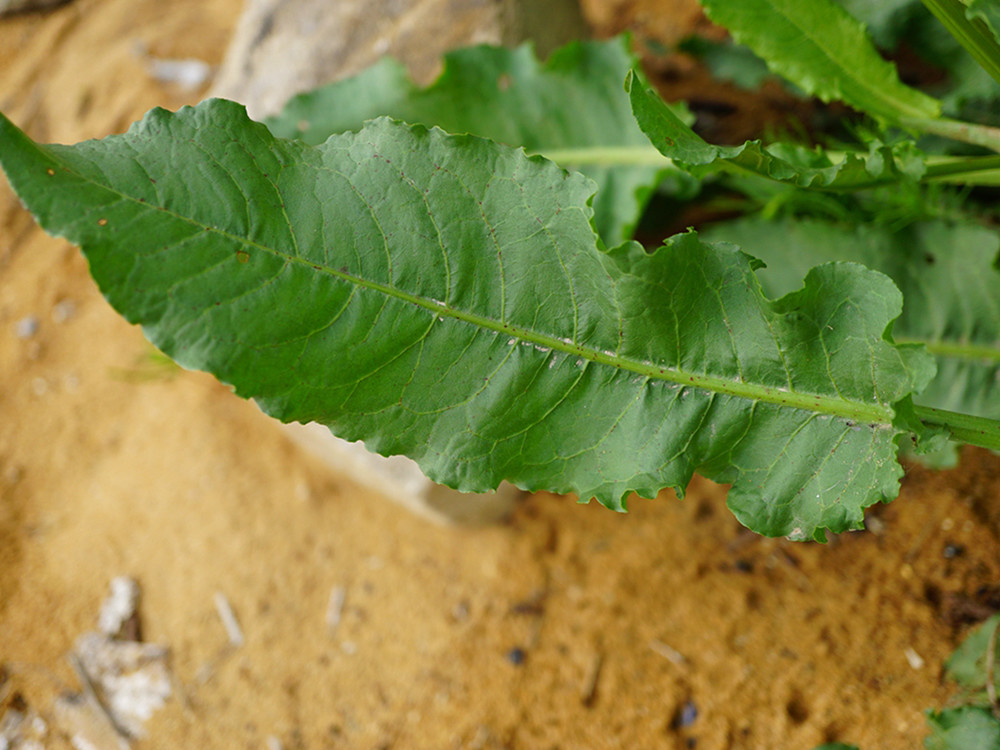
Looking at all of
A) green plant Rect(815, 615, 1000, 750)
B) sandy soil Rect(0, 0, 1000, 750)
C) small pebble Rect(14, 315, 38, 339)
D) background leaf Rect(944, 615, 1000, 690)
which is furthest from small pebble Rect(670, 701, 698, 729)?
small pebble Rect(14, 315, 38, 339)

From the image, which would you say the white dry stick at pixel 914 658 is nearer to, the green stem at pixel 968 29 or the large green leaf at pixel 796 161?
the large green leaf at pixel 796 161

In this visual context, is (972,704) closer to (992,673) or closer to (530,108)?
(992,673)

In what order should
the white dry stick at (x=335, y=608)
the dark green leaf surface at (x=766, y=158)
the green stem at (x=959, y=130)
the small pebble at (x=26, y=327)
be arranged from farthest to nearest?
the small pebble at (x=26, y=327) → the white dry stick at (x=335, y=608) → the green stem at (x=959, y=130) → the dark green leaf surface at (x=766, y=158)

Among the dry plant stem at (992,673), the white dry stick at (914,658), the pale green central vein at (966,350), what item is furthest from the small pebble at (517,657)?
the pale green central vein at (966,350)

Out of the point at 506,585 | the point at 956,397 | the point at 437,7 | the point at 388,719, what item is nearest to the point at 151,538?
the point at 388,719

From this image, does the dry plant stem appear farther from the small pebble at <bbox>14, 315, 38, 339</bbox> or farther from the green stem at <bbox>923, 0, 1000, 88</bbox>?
the small pebble at <bbox>14, 315, 38, 339</bbox>
